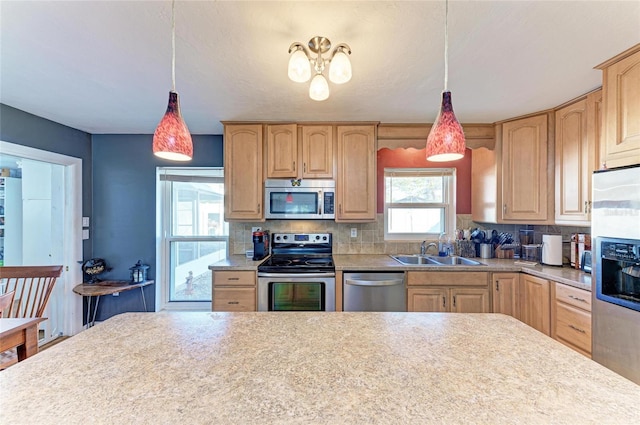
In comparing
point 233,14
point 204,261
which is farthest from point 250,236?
point 233,14

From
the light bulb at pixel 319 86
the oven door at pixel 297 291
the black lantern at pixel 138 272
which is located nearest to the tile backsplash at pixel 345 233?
the oven door at pixel 297 291

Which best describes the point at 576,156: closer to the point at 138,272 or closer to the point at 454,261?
the point at 454,261

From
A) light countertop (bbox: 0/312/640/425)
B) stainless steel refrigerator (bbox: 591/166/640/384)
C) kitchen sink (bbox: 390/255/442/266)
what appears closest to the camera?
light countertop (bbox: 0/312/640/425)

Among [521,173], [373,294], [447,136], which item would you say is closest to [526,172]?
[521,173]

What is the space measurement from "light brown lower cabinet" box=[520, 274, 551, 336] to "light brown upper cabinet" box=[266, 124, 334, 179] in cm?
201

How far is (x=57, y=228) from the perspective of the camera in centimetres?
301

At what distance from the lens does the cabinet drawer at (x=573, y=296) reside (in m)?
1.90

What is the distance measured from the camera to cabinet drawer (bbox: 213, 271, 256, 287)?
246 cm

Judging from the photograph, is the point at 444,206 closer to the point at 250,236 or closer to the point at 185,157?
the point at 250,236

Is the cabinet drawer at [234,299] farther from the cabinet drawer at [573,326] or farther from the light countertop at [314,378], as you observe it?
the cabinet drawer at [573,326]

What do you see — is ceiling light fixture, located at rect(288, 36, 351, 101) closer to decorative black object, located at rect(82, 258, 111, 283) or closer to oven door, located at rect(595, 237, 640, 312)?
oven door, located at rect(595, 237, 640, 312)

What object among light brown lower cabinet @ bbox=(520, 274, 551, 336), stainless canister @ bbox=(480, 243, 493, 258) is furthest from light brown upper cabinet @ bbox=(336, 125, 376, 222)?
light brown lower cabinet @ bbox=(520, 274, 551, 336)

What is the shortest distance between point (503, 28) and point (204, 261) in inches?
140

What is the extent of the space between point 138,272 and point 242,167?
1773 mm
